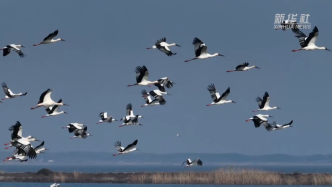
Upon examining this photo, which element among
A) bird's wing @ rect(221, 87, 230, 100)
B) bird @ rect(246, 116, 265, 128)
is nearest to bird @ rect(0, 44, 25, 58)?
bird's wing @ rect(221, 87, 230, 100)

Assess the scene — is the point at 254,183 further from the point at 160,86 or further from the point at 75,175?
the point at 160,86

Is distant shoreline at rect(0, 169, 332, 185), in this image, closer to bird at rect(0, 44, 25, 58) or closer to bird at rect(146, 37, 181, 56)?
bird at rect(146, 37, 181, 56)

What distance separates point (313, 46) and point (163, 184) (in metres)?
37.3

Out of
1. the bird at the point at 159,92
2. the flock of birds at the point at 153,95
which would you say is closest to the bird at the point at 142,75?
the flock of birds at the point at 153,95

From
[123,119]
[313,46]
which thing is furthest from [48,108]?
[313,46]

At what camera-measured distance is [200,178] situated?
7012 centimetres

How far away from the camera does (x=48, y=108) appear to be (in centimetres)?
4450

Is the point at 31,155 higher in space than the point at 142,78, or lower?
lower

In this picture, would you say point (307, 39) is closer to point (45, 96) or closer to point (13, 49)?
point (45, 96)

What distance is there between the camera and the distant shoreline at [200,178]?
67.5m

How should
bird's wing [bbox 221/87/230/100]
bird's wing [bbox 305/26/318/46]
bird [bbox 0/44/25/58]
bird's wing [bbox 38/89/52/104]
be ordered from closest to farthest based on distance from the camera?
bird's wing [bbox 38/89/52/104]
bird's wing [bbox 305/26/318/46]
bird's wing [bbox 221/87/230/100]
bird [bbox 0/44/25/58]

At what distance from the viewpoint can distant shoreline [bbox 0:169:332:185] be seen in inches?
2657

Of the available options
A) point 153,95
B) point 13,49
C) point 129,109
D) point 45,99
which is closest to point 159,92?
point 153,95

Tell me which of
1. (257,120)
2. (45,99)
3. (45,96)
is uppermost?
(45,96)
